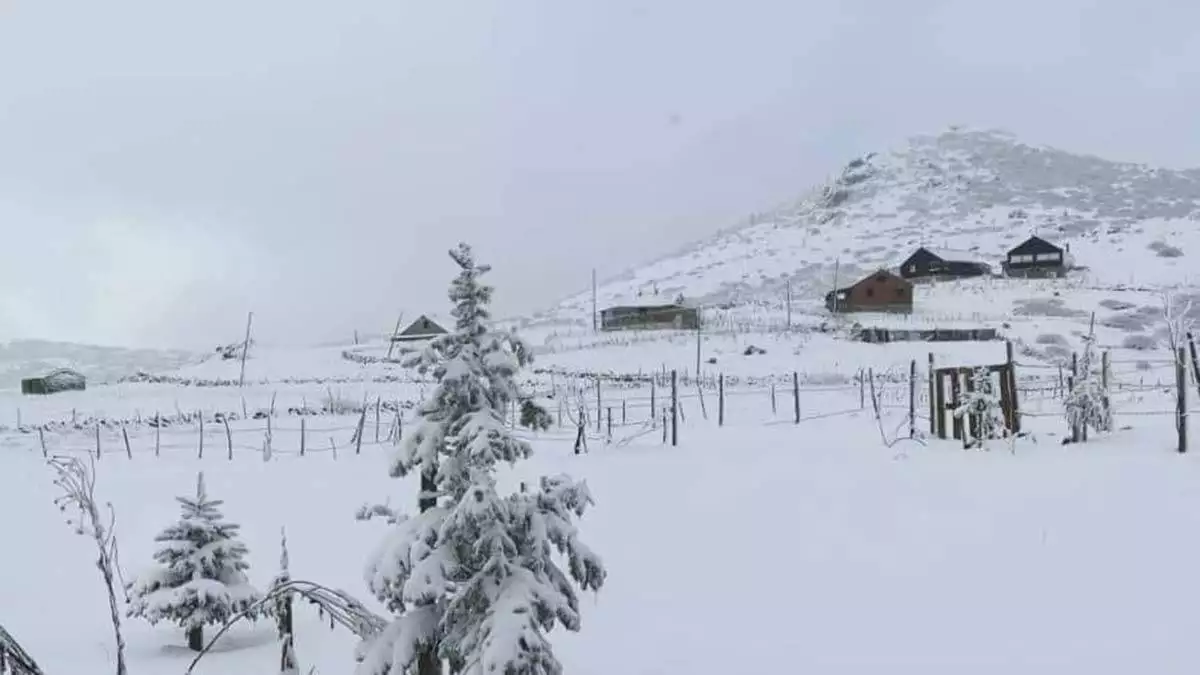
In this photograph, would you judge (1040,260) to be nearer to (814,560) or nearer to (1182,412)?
(1182,412)

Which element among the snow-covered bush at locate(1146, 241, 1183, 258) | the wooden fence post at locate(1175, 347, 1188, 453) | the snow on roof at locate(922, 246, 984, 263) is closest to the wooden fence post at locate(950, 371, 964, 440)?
the wooden fence post at locate(1175, 347, 1188, 453)

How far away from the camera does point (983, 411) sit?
14.4 m

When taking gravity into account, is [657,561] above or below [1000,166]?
below

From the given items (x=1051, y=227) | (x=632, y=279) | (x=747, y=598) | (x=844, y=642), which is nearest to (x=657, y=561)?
(x=747, y=598)

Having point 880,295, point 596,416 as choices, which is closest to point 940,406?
point 596,416

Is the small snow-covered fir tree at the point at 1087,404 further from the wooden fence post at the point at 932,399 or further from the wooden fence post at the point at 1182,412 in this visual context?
Result: the wooden fence post at the point at 932,399

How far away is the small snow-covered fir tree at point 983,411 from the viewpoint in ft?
47.0

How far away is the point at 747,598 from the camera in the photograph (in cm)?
812

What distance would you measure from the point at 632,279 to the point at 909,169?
75.7m

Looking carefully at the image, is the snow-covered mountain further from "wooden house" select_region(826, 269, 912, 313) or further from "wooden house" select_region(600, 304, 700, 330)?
"wooden house" select_region(600, 304, 700, 330)

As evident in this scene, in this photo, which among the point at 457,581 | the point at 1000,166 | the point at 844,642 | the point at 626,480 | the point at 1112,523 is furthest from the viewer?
the point at 1000,166

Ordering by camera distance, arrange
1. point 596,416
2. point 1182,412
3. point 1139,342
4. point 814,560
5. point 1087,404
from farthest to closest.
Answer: point 1139,342 < point 596,416 < point 1087,404 < point 1182,412 < point 814,560

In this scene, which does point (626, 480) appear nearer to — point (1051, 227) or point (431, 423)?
point (431, 423)

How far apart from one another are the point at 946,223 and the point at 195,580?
125178 millimetres
